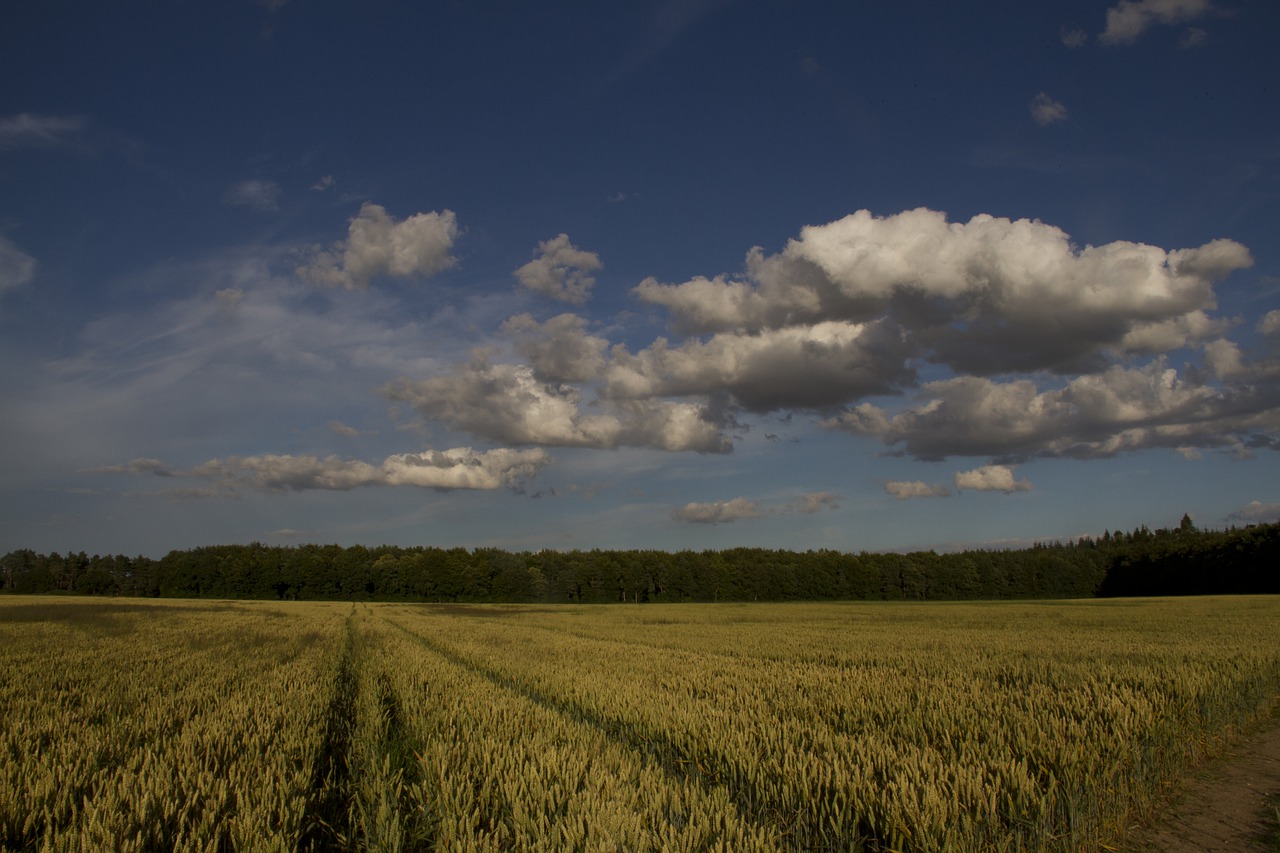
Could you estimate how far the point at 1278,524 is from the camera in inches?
3479

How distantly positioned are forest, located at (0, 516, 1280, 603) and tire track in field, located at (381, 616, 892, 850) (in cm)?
10707

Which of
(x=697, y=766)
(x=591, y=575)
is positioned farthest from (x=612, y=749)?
(x=591, y=575)

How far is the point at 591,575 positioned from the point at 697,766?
118 meters

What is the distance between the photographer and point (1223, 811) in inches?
285

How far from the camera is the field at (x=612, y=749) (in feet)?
16.7

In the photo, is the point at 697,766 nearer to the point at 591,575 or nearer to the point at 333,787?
the point at 333,787

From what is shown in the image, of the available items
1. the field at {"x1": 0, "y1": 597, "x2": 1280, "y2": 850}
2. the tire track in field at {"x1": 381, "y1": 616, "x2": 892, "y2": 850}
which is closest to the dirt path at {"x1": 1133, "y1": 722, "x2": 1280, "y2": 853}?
the field at {"x1": 0, "y1": 597, "x2": 1280, "y2": 850}

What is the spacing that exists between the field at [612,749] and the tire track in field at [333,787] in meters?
0.05

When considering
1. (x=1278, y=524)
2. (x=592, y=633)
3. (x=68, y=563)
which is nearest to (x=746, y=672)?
(x=592, y=633)

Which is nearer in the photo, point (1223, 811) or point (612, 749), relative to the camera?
point (612, 749)

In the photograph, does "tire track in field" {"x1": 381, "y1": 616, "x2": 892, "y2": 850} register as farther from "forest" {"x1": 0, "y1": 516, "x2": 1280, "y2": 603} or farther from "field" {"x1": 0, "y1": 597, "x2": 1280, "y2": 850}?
"forest" {"x1": 0, "y1": 516, "x2": 1280, "y2": 603}

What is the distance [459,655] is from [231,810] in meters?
15.3

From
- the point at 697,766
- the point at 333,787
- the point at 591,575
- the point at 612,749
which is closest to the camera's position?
the point at 333,787

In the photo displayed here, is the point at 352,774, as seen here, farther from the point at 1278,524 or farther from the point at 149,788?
the point at 1278,524
